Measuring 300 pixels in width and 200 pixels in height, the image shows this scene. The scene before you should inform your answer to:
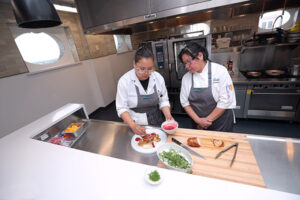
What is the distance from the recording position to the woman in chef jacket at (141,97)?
1.34 meters

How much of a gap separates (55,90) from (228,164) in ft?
10.9

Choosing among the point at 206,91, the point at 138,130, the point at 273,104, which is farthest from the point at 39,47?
the point at 273,104

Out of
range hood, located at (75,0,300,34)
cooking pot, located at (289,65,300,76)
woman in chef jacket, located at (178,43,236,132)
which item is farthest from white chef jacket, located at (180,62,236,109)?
cooking pot, located at (289,65,300,76)

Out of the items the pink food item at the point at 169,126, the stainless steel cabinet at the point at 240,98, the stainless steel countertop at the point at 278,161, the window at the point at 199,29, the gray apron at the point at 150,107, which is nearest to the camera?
the stainless steel countertop at the point at 278,161

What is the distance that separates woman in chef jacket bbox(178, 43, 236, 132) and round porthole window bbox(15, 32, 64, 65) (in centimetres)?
294

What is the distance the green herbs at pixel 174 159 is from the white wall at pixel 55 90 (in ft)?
9.16

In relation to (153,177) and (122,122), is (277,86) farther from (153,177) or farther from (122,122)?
(153,177)

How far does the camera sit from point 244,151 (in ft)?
2.89

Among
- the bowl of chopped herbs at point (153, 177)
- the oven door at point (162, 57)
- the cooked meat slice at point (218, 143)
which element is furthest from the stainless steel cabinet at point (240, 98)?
the bowl of chopped herbs at point (153, 177)

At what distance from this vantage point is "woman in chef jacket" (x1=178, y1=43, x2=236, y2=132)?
4.33 feet

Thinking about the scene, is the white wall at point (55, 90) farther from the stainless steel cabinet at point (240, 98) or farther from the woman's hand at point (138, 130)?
the stainless steel cabinet at point (240, 98)

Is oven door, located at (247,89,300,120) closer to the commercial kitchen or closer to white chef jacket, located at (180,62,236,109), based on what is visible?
the commercial kitchen

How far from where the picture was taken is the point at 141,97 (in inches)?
56.4

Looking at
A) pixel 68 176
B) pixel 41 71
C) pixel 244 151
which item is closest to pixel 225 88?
pixel 244 151
